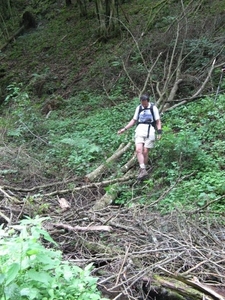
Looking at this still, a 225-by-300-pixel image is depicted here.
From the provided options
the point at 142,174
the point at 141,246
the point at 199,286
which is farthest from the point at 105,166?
the point at 199,286

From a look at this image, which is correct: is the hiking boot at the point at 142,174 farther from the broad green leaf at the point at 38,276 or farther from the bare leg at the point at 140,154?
the broad green leaf at the point at 38,276

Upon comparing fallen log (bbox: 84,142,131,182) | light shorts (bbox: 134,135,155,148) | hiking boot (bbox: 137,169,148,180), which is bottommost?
fallen log (bbox: 84,142,131,182)

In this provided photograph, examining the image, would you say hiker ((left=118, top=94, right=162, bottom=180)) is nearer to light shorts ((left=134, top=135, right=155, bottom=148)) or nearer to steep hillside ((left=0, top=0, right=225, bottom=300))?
light shorts ((left=134, top=135, right=155, bottom=148))

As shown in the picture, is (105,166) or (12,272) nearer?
(12,272)

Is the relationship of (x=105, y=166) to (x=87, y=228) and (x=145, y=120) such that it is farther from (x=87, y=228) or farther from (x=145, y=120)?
(x=87, y=228)

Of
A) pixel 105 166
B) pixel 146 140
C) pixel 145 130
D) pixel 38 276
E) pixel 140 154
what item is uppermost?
pixel 38 276

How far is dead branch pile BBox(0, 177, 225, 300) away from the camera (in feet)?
12.8

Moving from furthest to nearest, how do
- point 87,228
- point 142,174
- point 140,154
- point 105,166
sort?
1. point 105,166
2. point 140,154
3. point 142,174
4. point 87,228

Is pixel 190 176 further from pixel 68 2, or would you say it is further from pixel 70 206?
pixel 68 2

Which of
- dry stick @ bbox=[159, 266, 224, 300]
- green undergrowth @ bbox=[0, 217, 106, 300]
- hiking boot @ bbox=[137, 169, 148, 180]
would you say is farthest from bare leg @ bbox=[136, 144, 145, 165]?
green undergrowth @ bbox=[0, 217, 106, 300]

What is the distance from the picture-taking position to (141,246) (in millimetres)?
4629

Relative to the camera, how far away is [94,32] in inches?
730

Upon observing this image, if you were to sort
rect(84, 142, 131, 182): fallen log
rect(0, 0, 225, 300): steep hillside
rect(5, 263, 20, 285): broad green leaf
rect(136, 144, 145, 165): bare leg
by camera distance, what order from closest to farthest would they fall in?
rect(5, 263, 20, 285): broad green leaf < rect(0, 0, 225, 300): steep hillside < rect(136, 144, 145, 165): bare leg < rect(84, 142, 131, 182): fallen log

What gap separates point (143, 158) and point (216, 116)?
8.11 ft
